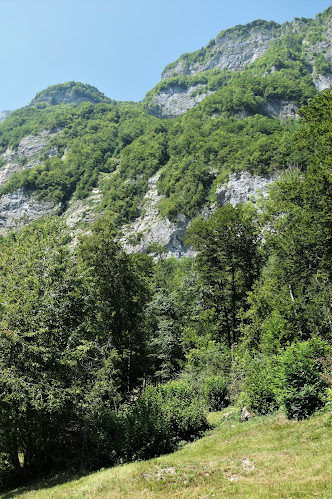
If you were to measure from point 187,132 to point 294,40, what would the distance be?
3688 inches

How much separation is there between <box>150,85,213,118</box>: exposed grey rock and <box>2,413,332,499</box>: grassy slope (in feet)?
541

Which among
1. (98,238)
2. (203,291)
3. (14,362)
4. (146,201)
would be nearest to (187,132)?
(146,201)

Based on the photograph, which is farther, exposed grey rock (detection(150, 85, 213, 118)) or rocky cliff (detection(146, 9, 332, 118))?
exposed grey rock (detection(150, 85, 213, 118))

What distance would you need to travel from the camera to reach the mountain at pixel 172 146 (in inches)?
2749

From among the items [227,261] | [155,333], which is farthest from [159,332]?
[227,261]

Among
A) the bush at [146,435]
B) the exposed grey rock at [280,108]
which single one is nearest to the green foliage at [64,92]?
the exposed grey rock at [280,108]

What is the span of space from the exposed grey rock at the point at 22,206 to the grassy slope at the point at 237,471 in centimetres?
10530

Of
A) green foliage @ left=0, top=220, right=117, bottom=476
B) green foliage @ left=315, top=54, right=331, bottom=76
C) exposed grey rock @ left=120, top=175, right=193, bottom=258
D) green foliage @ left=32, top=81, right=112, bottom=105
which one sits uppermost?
green foliage @ left=32, top=81, right=112, bottom=105

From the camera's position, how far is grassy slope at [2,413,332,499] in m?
6.41

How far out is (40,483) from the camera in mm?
10570

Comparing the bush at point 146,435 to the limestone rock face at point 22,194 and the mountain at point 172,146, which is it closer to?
the mountain at point 172,146

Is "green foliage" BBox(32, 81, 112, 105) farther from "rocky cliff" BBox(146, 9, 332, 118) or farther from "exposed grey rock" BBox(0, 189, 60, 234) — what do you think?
"exposed grey rock" BBox(0, 189, 60, 234)

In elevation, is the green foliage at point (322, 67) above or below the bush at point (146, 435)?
above

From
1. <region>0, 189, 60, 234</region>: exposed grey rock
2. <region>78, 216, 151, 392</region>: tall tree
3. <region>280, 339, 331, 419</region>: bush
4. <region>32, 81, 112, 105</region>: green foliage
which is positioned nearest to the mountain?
<region>0, 189, 60, 234</region>: exposed grey rock
